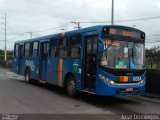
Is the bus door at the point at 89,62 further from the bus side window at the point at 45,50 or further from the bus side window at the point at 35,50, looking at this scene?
the bus side window at the point at 35,50

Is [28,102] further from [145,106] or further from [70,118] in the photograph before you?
[145,106]

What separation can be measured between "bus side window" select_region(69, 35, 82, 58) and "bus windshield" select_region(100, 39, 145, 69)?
6.46 ft

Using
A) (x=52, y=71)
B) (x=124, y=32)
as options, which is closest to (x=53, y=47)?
(x=52, y=71)

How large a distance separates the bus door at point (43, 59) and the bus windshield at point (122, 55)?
631 centimetres

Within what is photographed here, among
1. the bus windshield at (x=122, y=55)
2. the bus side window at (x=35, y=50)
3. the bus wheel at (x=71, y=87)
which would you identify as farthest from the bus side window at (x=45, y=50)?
the bus windshield at (x=122, y=55)

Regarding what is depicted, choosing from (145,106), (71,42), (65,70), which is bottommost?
(145,106)

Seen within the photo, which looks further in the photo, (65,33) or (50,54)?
(50,54)

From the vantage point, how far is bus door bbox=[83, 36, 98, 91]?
44.5 feet

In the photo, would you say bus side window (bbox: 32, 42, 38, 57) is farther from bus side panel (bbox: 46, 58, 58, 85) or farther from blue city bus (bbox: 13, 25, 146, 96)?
blue city bus (bbox: 13, 25, 146, 96)

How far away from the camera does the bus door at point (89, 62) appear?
44.5ft

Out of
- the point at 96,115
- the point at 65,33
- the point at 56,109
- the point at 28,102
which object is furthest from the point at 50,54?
the point at 96,115

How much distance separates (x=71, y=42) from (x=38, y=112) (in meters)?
5.14

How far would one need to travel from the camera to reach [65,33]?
16.5m

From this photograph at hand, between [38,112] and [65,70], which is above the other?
[65,70]
